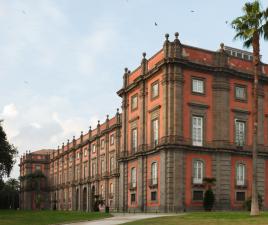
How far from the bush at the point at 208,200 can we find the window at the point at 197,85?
31.9 ft

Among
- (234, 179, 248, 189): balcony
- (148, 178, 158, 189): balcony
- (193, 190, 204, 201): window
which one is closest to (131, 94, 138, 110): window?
(148, 178, 158, 189): balcony

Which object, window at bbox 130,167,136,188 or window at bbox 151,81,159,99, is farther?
window at bbox 130,167,136,188

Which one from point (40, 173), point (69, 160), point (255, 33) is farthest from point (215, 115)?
point (40, 173)

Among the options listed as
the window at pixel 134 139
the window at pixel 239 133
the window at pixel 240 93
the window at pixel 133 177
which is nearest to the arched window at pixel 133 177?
the window at pixel 133 177

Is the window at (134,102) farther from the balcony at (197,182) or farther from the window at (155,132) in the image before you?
the balcony at (197,182)

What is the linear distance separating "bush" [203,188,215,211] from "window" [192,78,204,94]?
972 cm

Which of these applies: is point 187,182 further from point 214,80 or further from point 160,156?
point 214,80

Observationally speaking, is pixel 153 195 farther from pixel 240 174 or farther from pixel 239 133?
pixel 239 133

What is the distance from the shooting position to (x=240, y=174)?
166ft

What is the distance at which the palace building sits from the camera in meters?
47.6

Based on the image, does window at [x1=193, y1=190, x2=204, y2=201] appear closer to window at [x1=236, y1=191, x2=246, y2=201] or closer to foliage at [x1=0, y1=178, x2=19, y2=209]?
window at [x1=236, y1=191, x2=246, y2=201]

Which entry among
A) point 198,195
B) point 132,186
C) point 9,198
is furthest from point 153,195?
point 9,198

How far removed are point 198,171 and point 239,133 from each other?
6.40m

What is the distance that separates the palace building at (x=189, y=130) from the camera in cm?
4759
